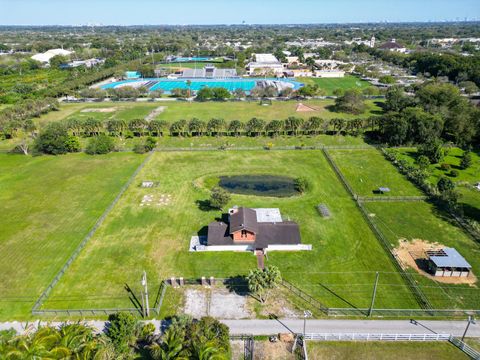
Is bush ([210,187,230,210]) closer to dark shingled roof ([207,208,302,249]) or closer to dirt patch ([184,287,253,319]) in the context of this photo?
dark shingled roof ([207,208,302,249])

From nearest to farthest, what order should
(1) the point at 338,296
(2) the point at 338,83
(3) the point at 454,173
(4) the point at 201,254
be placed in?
(1) the point at 338,296 < (4) the point at 201,254 < (3) the point at 454,173 < (2) the point at 338,83

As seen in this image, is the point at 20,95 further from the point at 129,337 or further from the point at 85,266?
the point at 129,337

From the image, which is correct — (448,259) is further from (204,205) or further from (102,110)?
(102,110)

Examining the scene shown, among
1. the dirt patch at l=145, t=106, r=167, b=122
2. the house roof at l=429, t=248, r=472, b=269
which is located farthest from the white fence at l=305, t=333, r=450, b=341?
the dirt patch at l=145, t=106, r=167, b=122

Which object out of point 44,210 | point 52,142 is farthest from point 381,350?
point 52,142

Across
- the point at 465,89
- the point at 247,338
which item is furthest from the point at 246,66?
the point at 247,338

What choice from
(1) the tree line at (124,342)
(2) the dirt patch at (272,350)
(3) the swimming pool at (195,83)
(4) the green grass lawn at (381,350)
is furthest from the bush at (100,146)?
(3) the swimming pool at (195,83)
